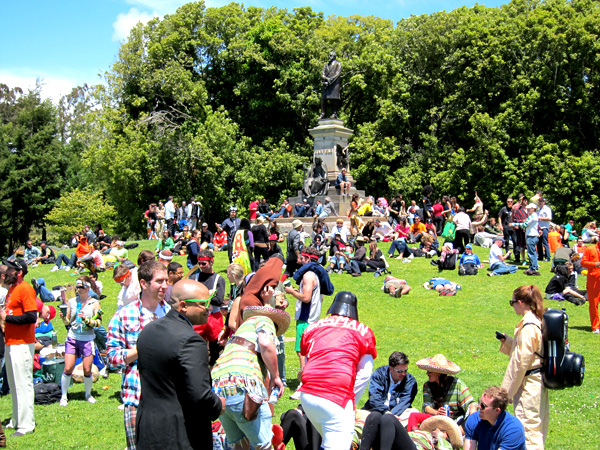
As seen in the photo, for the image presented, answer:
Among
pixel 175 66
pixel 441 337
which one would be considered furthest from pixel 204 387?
pixel 175 66

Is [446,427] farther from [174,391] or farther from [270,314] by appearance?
[174,391]

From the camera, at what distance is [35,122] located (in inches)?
1886

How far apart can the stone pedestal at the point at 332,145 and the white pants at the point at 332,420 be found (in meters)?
21.4

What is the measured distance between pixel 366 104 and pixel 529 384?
108 ft

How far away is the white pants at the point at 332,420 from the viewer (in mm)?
4410

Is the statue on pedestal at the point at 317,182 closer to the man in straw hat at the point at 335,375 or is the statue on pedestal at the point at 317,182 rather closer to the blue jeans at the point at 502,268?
the blue jeans at the point at 502,268

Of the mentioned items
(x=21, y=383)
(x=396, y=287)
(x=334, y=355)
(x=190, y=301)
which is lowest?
(x=396, y=287)

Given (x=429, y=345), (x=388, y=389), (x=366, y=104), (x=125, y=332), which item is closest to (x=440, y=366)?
(x=388, y=389)

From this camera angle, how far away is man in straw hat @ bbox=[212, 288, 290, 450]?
461 cm

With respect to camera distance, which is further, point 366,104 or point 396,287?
point 366,104

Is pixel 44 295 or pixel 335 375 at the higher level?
pixel 335 375

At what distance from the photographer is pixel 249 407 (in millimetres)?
4594

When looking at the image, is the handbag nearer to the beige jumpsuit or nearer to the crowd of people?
the crowd of people

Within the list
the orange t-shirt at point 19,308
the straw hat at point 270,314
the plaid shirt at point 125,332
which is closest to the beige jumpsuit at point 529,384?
the straw hat at point 270,314
